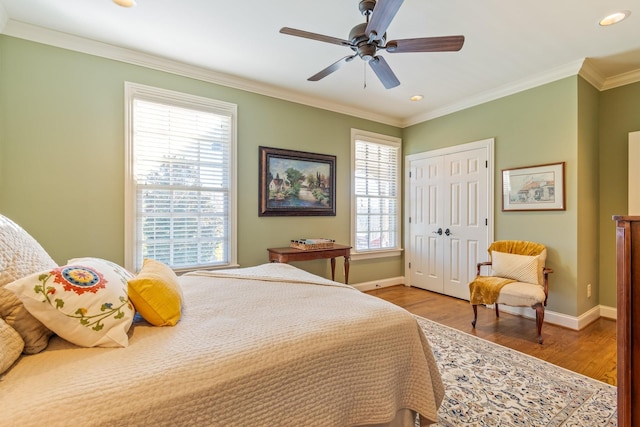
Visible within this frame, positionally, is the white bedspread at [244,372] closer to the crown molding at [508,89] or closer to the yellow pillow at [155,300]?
the yellow pillow at [155,300]

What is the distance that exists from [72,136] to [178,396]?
286 centimetres

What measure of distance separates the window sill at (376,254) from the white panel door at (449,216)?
21 cm

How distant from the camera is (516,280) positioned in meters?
3.15

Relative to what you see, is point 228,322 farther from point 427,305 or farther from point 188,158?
point 427,305

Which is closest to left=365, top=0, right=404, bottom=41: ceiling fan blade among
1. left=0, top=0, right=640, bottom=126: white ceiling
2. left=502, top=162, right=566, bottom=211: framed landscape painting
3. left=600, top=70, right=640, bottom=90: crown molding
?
left=0, top=0, right=640, bottom=126: white ceiling

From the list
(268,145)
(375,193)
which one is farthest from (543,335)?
(268,145)

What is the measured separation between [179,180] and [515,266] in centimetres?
381

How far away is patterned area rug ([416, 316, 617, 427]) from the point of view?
5.70ft

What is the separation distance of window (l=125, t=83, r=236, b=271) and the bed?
5.53 feet

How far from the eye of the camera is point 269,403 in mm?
996

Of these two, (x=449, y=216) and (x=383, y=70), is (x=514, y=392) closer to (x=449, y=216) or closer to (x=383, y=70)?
(x=383, y=70)

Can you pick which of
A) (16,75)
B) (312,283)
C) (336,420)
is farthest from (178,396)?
(16,75)

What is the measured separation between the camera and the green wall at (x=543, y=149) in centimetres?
313

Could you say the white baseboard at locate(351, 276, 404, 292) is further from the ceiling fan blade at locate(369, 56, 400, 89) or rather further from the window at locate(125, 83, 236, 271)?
the ceiling fan blade at locate(369, 56, 400, 89)
